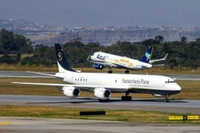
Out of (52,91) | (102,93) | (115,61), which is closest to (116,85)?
(102,93)

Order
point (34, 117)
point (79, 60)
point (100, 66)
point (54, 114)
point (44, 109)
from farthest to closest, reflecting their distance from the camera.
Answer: point (79, 60) → point (100, 66) → point (44, 109) → point (54, 114) → point (34, 117)

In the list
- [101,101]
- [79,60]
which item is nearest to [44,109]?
[101,101]

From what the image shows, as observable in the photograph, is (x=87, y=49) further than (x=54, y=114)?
Yes

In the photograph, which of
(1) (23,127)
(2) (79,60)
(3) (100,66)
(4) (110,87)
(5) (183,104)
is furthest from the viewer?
(2) (79,60)

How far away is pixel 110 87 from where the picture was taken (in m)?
62.2

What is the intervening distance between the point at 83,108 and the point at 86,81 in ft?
40.3

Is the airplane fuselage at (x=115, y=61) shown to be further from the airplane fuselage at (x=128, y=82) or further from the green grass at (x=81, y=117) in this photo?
the green grass at (x=81, y=117)

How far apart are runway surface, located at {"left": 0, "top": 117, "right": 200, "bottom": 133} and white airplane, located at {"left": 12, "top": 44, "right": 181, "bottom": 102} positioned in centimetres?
2015

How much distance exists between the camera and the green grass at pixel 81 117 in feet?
139

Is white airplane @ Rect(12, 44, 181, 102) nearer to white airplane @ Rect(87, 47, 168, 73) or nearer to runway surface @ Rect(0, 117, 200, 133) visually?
runway surface @ Rect(0, 117, 200, 133)

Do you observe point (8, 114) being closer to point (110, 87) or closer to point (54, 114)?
point (54, 114)

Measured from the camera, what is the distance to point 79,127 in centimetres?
3628

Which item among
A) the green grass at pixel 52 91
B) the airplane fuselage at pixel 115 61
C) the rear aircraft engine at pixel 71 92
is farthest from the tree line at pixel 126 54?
the rear aircraft engine at pixel 71 92

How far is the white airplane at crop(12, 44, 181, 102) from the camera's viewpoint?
196 ft
